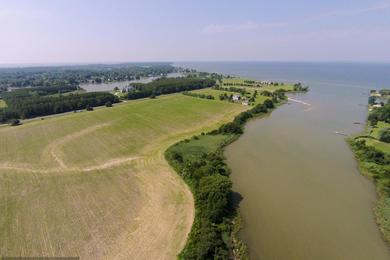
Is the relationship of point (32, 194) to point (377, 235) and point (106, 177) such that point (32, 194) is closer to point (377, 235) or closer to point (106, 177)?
point (106, 177)

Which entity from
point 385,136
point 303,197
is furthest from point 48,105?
point 385,136

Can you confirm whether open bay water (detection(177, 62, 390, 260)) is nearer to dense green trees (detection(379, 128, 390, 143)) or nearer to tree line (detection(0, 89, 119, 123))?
dense green trees (detection(379, 128, 390, 143))

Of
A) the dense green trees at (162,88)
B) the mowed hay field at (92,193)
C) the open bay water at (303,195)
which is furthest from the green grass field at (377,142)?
the dense green trees at (162,88)

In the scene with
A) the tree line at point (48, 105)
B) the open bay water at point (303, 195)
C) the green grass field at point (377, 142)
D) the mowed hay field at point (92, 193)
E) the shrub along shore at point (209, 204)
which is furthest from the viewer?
the tree line at point (48, 105)

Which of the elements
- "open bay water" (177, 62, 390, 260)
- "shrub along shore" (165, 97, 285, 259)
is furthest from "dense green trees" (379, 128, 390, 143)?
"shrub along shore" (165, 97, 285, 259)

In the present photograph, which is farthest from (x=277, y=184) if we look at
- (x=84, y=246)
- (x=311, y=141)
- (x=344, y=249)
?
(x=84, y=246)

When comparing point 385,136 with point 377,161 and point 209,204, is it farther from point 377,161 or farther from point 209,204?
point 209,204

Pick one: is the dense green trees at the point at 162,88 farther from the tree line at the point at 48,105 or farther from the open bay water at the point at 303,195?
the open bay water at the point at 303,195
